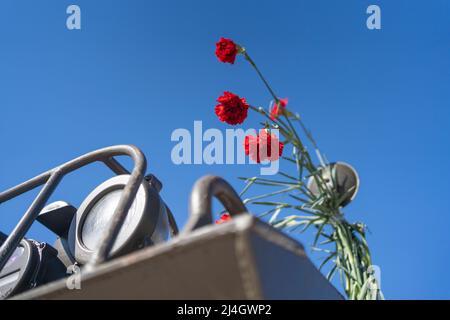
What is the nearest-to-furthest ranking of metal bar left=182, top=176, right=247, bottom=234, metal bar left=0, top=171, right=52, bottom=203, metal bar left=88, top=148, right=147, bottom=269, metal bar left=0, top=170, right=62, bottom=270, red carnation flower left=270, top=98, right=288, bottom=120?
1. metal bar left=182, top=176, right=247, bottom=234
2. metal bar left=88, top=148, right=147, bottom=269
3. metal bar left=0, top=170, right=62, bottom=270
4. metal bar left=0, top=171, right=52, bottom=203
5. red carnation flower left=270, top=98, right=288, bottom=120

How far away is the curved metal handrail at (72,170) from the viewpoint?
32.1 inches

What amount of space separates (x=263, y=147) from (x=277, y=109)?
0.16 meters

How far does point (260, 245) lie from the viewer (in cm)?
46

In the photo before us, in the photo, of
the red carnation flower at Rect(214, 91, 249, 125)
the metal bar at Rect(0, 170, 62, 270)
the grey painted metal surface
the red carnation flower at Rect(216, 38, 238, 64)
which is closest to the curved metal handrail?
the metal bar at Rect(0, 170, 62, 270)

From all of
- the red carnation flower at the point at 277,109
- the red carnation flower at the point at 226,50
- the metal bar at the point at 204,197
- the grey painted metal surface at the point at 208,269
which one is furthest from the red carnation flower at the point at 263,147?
the grey painted metal surface at the point at 208,269

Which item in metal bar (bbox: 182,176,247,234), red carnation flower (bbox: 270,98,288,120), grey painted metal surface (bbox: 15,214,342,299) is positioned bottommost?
grey painted metal surface (bbox: 15,214,342,299)

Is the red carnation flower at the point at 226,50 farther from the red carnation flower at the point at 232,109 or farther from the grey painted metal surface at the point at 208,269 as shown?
the grey painted metal surface at the point at 208,269

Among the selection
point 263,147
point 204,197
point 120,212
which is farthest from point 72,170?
point 204,197

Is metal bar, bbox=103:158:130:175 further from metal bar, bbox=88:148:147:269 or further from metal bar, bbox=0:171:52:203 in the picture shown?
metal bar, bbox=88:148:147:269

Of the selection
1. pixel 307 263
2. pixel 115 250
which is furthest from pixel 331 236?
pixel 307 263

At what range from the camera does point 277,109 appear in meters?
1.53

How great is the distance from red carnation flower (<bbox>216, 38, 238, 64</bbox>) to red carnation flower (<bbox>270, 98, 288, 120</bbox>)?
1.23ft

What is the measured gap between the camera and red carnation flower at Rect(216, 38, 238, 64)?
184 centimetres
